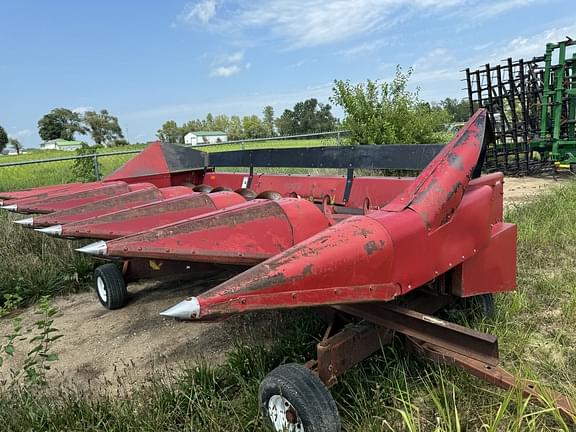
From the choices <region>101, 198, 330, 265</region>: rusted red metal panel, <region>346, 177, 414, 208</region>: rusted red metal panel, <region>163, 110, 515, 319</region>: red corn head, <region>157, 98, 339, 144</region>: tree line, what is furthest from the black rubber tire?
<region>157, 98, 339, 144</region>: tree line

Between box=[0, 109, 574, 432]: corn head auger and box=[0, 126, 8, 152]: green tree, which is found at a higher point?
box=[0, 126, 8, 152]: green tree

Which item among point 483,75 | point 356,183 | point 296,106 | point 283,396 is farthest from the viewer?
point 296,106

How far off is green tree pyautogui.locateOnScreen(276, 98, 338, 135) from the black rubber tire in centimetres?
5855

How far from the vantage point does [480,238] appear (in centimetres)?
230

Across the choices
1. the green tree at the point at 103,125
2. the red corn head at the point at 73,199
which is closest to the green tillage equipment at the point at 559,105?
the red corn head at the point at 73,199

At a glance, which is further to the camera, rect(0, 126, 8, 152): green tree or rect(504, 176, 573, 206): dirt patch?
rect(0, 126, 8, 152): green tree

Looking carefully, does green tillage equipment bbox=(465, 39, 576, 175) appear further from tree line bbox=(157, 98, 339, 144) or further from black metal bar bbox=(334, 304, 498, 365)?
tree line bbox=(157, 98, 339, 144)

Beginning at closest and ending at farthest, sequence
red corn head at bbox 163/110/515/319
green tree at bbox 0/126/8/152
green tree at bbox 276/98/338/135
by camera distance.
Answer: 1. red corn head at bbox 163/110/515/319
2. green tree at bbox 276/98/338/135
3. green tree at bbox 0/126/8/152

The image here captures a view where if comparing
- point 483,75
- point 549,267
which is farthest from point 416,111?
point 549,267

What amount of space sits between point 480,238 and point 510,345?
2.17 feet

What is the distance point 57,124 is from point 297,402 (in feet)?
341

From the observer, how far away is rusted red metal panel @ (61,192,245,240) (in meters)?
2.60

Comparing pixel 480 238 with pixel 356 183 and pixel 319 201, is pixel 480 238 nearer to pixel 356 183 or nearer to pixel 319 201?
pixel 356 183

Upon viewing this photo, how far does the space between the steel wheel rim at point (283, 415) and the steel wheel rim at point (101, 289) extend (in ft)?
8.07
